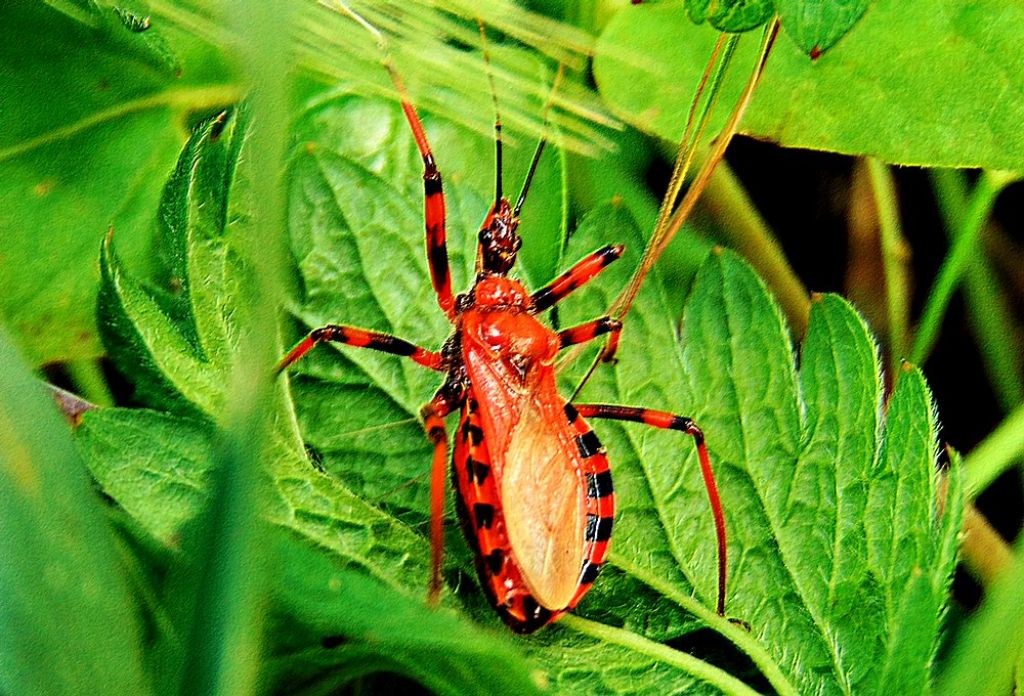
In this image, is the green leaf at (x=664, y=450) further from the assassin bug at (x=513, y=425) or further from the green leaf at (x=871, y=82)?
the green leaf at (x=871, y=82)

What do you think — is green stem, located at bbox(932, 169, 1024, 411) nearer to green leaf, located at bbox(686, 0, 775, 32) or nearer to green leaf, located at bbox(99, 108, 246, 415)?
green leaf, located at bbox(686, 0, 775, 32)

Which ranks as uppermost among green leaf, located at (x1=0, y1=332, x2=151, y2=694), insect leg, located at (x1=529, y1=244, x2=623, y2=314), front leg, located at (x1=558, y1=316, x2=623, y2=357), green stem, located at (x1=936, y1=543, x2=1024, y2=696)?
insect leg, located at (x1=529, y1=244, x2=623, y2=314)

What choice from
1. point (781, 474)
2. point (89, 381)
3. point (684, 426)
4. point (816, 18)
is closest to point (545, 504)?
point (684, 426)

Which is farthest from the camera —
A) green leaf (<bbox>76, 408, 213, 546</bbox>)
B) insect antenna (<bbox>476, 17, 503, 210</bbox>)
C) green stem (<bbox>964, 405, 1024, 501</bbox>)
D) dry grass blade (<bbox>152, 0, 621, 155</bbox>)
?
green stem (<bbox>964, 405, 1024, 501</bbox>)

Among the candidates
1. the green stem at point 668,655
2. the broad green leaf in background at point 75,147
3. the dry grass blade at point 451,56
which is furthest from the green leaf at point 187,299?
the green stem at point 668,655

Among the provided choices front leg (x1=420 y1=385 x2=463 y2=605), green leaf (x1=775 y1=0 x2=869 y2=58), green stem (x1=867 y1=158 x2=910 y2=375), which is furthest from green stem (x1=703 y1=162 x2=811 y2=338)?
front leg (x1=420 y1=385 x2=463 y2=605)

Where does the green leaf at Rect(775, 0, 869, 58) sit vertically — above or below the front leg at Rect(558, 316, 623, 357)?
above

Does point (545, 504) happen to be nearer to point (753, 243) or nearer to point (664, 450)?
point (664, 450)
